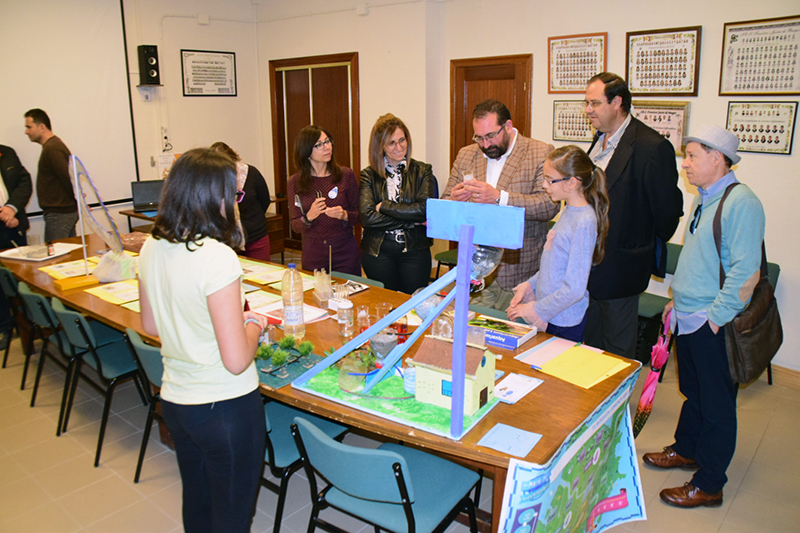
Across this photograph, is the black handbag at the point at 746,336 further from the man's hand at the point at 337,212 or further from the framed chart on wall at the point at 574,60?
the framed chart on wall at the point at 574,60

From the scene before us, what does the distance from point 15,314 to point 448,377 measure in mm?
3749

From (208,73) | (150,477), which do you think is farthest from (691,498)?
(208,73)

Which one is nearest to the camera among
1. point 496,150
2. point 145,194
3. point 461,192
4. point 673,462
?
point 673,462

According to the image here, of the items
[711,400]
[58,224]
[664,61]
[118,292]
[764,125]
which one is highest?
[664,61]

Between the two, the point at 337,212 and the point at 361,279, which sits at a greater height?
the point at 337,212

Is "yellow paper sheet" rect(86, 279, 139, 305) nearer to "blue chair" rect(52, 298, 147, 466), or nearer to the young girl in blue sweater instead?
"blue chair" rect(52, 298, 147, 466)

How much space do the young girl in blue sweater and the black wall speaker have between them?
503cm

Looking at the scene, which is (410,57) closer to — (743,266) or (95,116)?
(95,116)

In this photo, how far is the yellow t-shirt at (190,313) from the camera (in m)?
1.74

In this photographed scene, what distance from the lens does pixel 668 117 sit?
14.3ft

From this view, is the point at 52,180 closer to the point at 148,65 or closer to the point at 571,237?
the point at 148,65

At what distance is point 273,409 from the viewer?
269cm

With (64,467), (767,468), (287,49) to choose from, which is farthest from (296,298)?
(287,49)

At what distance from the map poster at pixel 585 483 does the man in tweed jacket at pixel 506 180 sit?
1144 mm
